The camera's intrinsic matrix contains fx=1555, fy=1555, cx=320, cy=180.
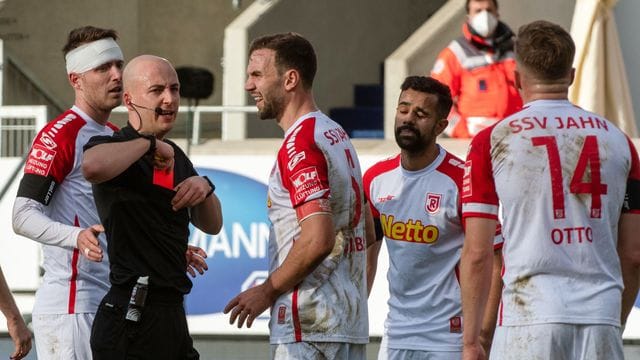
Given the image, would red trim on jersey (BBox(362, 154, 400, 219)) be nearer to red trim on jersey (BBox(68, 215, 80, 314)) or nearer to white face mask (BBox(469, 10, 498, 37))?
red trim on jersey (BBox(68, 215, 80, 314))

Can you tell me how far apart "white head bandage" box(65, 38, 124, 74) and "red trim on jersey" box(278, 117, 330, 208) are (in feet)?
5.43

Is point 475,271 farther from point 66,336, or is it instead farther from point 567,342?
point 66,336

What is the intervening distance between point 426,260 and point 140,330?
1789 mm

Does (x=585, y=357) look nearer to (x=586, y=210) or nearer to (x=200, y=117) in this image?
(x=586, y=210)

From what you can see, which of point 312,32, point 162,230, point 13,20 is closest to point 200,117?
point 312,32

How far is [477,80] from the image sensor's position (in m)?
11.5

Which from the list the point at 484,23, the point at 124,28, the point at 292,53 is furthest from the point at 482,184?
the point at 124,28

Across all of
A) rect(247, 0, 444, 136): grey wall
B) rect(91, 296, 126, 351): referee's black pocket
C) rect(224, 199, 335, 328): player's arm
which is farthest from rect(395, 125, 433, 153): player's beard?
rect(247, 0, 444, 136): grey wall

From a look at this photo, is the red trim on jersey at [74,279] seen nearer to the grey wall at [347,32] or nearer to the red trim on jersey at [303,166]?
the red trim on jersey at [303,166]

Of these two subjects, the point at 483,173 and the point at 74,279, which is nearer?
the point at 483,173

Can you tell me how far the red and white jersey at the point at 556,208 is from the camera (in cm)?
561

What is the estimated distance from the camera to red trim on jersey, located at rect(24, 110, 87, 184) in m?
7.07

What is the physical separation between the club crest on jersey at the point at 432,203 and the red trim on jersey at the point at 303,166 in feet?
4.72

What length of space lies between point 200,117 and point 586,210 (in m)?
7.85
